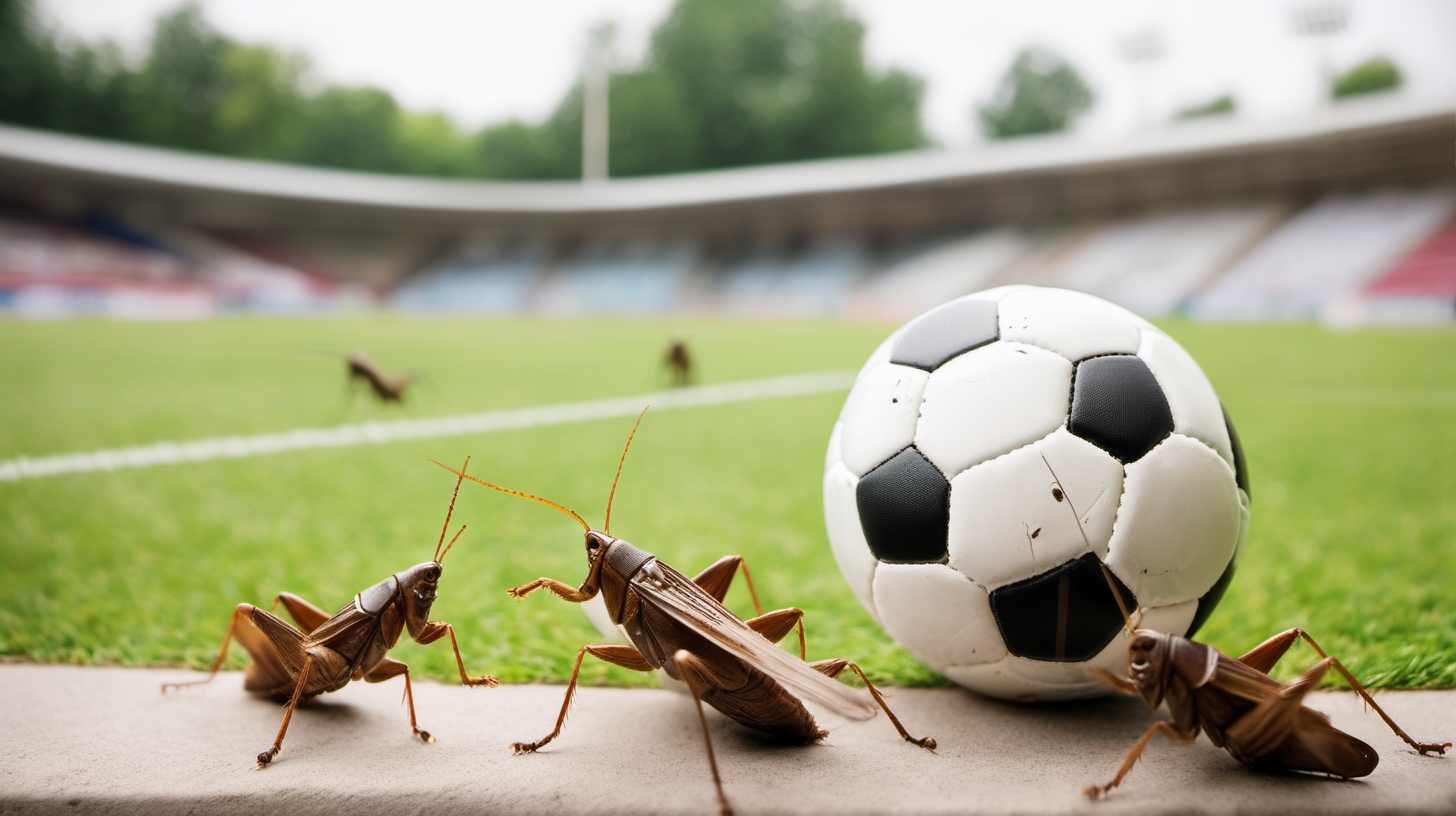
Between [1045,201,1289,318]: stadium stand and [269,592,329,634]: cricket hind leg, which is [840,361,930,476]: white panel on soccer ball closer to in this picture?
[269,592,329,634]: cricket hind leg

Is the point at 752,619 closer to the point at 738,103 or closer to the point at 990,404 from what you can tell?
the point at 990,404

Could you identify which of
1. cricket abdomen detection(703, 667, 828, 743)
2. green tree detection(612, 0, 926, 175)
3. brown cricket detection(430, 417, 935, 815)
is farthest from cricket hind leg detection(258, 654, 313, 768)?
green tree detection(612, 0, 926, 175)

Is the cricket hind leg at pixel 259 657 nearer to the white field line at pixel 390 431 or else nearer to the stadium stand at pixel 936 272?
the white field line at pixel 390 431

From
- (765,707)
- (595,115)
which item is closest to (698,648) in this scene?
(765,707)

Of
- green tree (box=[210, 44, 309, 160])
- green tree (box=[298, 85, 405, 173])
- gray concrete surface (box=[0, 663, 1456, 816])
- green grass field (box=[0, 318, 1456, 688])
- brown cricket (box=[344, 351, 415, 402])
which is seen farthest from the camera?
green tree (box=[298, 85, 405, 173])

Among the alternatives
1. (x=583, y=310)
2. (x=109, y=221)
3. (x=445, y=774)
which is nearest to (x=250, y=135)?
(x=109, y=221)

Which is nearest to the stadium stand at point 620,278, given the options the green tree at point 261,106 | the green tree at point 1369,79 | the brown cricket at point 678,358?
the green tree at point 261,106
